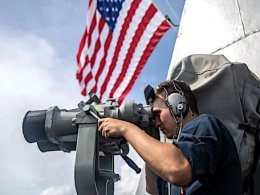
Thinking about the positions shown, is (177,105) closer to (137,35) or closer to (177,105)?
(177,105)

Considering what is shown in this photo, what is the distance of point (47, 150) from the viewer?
192 centimetres

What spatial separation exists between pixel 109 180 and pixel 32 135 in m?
0.37

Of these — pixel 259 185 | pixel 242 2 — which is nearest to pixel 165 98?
pixel 259 185

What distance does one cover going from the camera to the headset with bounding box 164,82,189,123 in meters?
1.68

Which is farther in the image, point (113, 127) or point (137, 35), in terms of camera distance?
point (137, 35)

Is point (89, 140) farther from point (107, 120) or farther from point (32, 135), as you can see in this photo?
point (32, 135)

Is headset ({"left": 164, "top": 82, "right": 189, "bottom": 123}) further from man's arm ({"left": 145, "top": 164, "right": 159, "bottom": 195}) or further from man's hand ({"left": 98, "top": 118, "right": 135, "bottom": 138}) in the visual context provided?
man's arm ({"left": 145, "top": 164, "right": 159, "bottom": 195})

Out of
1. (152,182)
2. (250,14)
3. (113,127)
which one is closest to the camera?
(113,127)

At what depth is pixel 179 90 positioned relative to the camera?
1.77 meters

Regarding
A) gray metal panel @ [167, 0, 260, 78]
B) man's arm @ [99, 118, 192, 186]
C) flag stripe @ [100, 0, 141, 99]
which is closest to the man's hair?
man's arm @ [99, 118, 192, 186]

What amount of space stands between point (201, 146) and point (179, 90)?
1.26 feet

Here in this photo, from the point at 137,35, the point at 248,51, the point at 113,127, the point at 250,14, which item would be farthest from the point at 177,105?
the point at 137,35

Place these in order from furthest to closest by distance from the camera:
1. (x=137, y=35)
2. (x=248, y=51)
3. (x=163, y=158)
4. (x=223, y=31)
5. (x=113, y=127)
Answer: (x=137, y=35), (x=223, y=31), (x=248, y=51), (x=113, y=127), (x=163, y=158)

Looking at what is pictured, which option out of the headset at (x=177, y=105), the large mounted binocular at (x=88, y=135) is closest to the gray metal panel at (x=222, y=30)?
the headset at (x=177, y=105)
